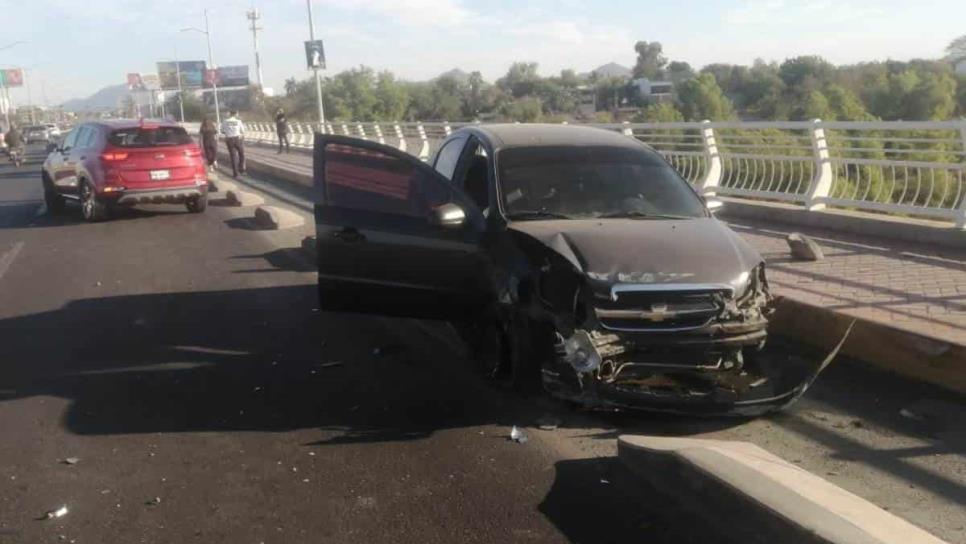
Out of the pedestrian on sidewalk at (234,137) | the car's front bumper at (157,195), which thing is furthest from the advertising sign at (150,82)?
the car's front bumper at (157,195)

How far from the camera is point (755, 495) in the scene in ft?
13.3

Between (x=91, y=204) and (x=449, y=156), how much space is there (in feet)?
35.2

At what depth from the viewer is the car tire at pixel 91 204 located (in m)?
16.6

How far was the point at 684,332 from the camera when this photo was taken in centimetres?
545

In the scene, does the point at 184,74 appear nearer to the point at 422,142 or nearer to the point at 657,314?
the point at 422,142

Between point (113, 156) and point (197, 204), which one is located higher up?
point (113, 156)

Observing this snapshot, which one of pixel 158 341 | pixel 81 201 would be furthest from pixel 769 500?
pixel 81 201

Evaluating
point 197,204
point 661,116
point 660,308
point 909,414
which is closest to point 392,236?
point 660,308

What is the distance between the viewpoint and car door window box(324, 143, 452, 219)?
6770mm

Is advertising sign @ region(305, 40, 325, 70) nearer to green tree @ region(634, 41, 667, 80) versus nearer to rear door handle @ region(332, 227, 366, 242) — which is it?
green tree @ region(634, 41, 667, 80)

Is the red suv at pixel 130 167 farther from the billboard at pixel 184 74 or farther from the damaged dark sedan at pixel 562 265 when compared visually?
the billboard at pixel 184 74

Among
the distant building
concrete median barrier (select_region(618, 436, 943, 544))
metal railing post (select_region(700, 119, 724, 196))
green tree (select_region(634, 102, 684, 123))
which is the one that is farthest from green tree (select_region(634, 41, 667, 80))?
concrete median barrier (select_region(618, 436, 943, 544))

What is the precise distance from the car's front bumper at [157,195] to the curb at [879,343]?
12.2 m

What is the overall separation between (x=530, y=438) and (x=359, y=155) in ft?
8.77
